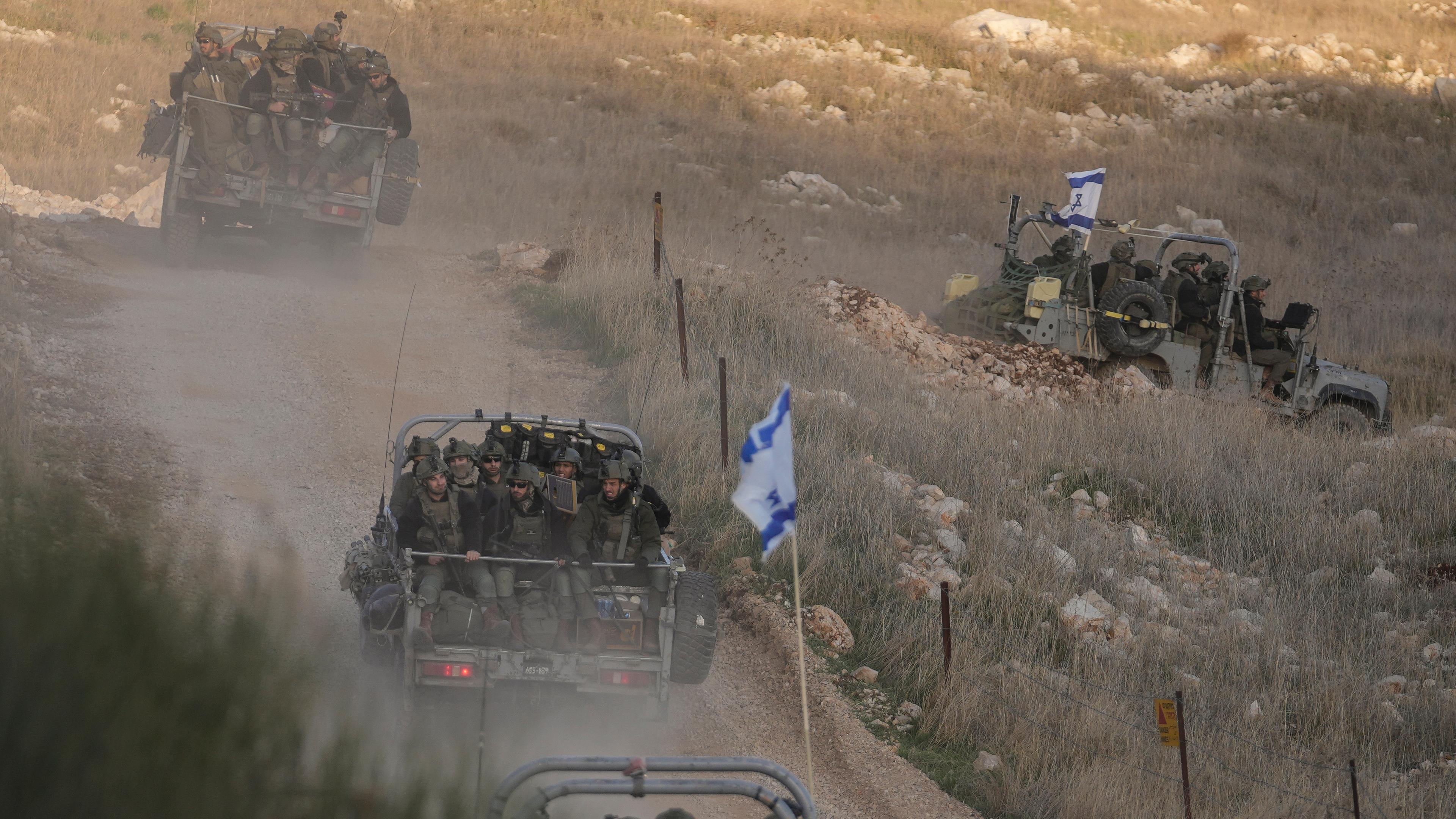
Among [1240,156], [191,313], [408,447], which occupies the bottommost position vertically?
[191,313]

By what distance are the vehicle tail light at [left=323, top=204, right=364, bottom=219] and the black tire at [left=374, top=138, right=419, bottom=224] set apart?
0.23m

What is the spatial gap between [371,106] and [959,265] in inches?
401

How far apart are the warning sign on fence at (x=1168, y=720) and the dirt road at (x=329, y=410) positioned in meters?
1.32

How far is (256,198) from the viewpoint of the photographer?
13172mm

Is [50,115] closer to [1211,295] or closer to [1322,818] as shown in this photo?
[1211,295]

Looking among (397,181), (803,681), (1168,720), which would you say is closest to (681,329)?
(397,181)

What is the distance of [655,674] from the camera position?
255 inches

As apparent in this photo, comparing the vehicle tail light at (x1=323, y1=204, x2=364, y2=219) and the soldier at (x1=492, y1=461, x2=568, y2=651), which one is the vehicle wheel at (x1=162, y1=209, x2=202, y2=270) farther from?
the soldier at (x1=492, y1=461, x2=568, y2=651)

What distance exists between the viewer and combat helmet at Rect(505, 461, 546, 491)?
23.3ft

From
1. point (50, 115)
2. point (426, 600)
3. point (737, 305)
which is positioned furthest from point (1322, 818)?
point (50, 115)

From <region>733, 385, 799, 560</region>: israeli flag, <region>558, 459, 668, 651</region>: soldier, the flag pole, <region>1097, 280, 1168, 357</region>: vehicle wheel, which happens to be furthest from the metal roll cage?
<region>1097, 280, 1168, 357</region>: vehicle wheel

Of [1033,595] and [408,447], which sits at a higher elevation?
[408,447]

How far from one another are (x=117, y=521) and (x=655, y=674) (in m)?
3.72

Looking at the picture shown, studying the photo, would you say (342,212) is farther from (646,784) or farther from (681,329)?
(646,784)
